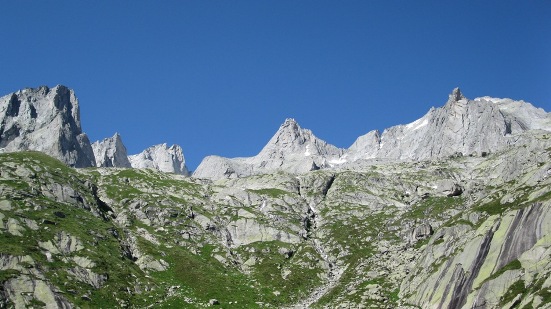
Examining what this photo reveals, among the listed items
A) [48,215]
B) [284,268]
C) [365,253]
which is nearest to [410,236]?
[365,253]

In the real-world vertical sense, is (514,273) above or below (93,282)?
below

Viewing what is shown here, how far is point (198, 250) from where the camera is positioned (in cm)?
15612

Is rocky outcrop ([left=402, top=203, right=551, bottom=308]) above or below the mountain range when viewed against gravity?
below

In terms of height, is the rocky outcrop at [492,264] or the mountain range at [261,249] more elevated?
the mountain range at [261,249]

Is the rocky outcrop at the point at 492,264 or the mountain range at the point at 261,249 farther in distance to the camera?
the mountain range at the point at 261,249

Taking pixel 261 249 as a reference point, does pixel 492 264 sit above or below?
below

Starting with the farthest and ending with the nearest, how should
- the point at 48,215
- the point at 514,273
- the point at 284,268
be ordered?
the point at 284,268 → the point at 48,215 → the point at 514,273

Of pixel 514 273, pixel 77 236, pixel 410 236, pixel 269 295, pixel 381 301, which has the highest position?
pixel 410 236

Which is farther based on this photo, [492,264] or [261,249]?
[261,249]

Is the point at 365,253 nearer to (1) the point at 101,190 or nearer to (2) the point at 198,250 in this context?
(2) the point at 198,250

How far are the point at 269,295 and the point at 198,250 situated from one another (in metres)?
37.4

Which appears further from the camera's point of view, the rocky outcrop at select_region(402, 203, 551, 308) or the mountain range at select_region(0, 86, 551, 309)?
the mountain range at select_region(0, 86, 551, 309)

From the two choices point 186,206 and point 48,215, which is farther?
A: point 186,206

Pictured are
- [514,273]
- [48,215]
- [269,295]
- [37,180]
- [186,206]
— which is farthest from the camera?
[186,206]
